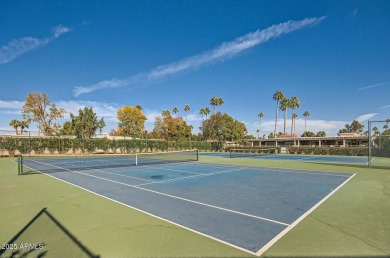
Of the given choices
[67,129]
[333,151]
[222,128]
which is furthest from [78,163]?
[67,129]

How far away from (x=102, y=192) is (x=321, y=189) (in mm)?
8935

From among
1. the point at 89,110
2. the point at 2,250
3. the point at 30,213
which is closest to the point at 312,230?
the point at 2,250

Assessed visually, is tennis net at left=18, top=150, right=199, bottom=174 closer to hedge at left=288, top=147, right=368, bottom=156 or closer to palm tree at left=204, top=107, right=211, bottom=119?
→ hedge at left=288, top=147, right=368, bottom=156

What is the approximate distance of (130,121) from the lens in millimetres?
75000

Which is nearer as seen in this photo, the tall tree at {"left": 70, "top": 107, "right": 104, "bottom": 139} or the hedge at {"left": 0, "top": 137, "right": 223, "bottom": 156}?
the hedge at {"left": 0, "top": 137, "right": 223, "bottom": 156}

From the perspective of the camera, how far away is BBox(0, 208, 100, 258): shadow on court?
4230 mm

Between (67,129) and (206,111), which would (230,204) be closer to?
(67,129)

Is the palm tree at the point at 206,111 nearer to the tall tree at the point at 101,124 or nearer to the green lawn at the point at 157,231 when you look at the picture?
the tall tree at the point at 101,124

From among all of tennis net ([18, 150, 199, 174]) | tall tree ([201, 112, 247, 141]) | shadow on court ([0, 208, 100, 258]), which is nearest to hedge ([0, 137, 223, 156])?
tennis net ([18, 150, 199, 174])

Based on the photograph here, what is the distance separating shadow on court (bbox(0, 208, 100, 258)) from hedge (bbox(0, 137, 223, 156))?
33.0 meters

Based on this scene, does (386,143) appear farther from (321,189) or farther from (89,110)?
(89,110)

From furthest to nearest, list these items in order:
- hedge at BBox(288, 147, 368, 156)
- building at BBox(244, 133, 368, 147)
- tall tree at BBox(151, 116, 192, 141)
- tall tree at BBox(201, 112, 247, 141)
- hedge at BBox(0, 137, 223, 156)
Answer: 1. tall tree at BBox(151, 116, 192, 141)
2. tall tree at BBox(201, 112, 247, 141)
3. building at BBox(244, 133, 368, 147)
4. hedge at BBox(288, 147, 368, 156)
5. hedge at BBox(0, 137, 223, 156)

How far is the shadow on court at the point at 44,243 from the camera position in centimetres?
423

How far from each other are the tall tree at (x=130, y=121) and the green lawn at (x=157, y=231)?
221ft
